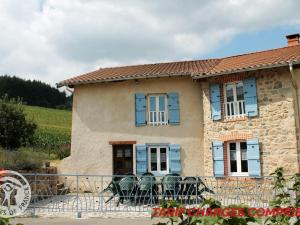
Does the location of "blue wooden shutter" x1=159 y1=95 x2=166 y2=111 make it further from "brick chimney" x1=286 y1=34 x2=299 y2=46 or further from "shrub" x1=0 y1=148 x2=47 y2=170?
"brick chimney" x1=286 y1=34 x2=299 y2=46

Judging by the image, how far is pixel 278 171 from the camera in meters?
5.17

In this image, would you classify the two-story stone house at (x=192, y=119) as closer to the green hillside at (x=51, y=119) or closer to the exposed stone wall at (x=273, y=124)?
the exposed stone wall at (x=273, y=124)

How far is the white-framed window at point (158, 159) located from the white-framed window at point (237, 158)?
104 inches

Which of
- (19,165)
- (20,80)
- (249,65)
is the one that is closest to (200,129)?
(249,65)

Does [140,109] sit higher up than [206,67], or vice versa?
[206,67]

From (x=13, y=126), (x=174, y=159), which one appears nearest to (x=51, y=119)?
(x=13, y=126)

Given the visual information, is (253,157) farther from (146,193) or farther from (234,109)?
(146,193)

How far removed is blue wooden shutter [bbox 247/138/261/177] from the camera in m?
13.4

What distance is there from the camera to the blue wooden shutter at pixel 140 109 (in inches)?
615

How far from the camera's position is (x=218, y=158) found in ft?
47.2

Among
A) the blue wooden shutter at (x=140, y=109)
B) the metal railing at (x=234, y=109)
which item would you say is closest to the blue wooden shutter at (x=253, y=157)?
the metal railing at (x=234, y=109)

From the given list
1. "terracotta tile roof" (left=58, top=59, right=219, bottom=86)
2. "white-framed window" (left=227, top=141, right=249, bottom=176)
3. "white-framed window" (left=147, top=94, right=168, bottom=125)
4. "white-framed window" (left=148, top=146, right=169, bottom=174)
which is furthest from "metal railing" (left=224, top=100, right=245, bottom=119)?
"white-framed window" (left=148, top=146, right=169, bottom=174)

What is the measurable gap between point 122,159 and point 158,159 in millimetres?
1604

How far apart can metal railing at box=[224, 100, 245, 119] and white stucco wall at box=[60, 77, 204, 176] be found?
1.25 metres
